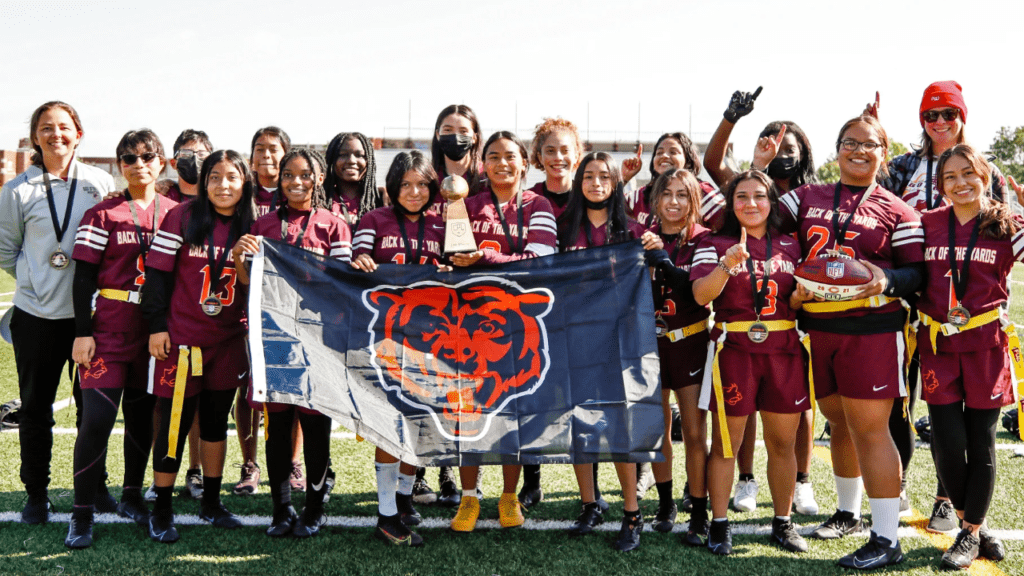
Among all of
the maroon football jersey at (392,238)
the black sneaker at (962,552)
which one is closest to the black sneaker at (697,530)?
the black sneaker at (962,552)

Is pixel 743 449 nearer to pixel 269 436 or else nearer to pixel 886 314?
pixel 886 314

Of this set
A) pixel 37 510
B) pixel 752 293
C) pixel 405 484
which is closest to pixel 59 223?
pixel 37 510

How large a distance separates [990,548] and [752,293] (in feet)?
5.90

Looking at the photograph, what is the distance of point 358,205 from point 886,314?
3.19 meters

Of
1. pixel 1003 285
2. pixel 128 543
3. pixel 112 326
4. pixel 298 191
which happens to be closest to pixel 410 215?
pixel 298 191

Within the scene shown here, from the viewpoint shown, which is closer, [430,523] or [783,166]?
[430,523]

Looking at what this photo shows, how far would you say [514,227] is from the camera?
4.32 metres

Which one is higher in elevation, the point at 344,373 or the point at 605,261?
the point at 605,261

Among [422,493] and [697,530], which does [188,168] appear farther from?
[697,530]

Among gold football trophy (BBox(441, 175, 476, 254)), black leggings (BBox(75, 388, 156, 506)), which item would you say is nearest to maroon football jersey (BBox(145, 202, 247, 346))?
black leggings (BBox(75, 388, 156, 506))

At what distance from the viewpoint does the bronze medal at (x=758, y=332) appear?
3.95 metres

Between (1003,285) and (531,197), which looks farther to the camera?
(531,197)

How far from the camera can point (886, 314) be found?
3922 millimetres

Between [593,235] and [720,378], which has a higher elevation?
[593,235]
